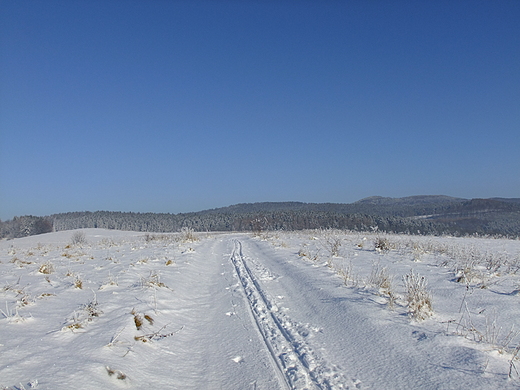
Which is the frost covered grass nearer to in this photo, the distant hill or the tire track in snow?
the tire track in snow

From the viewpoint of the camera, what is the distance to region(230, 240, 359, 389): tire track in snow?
132 inches

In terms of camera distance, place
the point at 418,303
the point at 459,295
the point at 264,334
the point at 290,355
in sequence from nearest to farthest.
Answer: the point at 290,355 < the point at 264,334 < the point at 418,303 < the point at 459,295

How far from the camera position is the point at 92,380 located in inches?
126

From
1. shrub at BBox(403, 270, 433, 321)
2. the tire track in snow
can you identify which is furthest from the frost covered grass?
the tire track in snow

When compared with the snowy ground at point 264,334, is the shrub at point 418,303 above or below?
above

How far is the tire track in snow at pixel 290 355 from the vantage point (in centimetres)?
334

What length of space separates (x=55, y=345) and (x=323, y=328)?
146 inches

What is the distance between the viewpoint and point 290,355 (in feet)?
13.0

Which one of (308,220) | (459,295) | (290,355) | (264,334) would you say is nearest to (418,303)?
(459,295)

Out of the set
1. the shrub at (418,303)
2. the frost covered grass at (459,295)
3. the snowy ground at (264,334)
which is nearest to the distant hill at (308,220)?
the frost covered grass at (459,295)

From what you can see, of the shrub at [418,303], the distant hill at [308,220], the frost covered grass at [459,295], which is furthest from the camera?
the distant hill at [308,220]

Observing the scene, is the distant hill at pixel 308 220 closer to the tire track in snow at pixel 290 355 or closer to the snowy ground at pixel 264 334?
the snowy ground at pixel 264 334

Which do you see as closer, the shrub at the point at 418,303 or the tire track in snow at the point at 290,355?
the tire track in snow at the point at 290,355

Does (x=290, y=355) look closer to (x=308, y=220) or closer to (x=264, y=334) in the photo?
(x=264, y=334)
